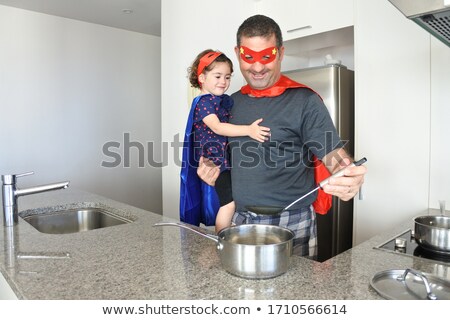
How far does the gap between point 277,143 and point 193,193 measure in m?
0.55

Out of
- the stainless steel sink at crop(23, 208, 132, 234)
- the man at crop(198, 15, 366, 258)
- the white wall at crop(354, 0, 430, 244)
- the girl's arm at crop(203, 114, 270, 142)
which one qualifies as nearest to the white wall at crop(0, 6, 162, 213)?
the stainless steel sink at crop(23, 208, 132, 234)

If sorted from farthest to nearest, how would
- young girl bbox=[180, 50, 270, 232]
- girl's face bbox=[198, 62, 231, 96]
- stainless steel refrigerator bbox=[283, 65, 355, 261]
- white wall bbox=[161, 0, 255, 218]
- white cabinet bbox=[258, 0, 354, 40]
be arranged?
white wall bbox=[161, 0, 255, 218]
stainless steel refrigerator bbox=[283, 65, 355, 261]
white cabinet bbox=[258, 0, 354, 40]
girl's face bbox=[198, 62, 231, 96]
young girl bbox=[180, 50, 270, 232]

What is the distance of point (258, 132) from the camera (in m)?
1.32

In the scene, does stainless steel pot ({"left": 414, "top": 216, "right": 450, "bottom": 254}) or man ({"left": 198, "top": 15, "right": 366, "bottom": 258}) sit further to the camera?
man ({"left": 198, "top": 15, "right": 366, "bottom": 258})

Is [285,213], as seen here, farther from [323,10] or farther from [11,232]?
[323,10]

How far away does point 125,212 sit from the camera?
169cm

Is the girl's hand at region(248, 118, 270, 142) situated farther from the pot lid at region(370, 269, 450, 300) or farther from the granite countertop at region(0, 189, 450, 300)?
the pot lid at region(370, 269, 450, 300)

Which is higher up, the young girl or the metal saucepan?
the young girl

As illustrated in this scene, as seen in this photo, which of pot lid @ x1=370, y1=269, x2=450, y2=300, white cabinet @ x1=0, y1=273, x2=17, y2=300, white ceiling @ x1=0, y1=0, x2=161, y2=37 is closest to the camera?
pot lid @ x1=370, y1=269, x2=450, y2=300

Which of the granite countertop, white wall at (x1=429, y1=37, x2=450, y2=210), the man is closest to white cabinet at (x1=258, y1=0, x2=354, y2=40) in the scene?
white wall at (x1=429, y1=37, x2=450, y2=210)

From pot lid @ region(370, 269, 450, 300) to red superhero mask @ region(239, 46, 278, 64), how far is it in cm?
80

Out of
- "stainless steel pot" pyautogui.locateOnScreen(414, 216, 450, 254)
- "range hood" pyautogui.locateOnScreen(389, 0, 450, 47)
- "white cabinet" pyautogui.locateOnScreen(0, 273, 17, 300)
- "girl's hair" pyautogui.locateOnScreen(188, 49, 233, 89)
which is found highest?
"girl's hair" pyautogui.locateOnScreen(188, 49, 233, 89)

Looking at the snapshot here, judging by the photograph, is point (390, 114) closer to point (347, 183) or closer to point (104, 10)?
point (347, 183)

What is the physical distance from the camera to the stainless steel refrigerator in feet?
6.81
